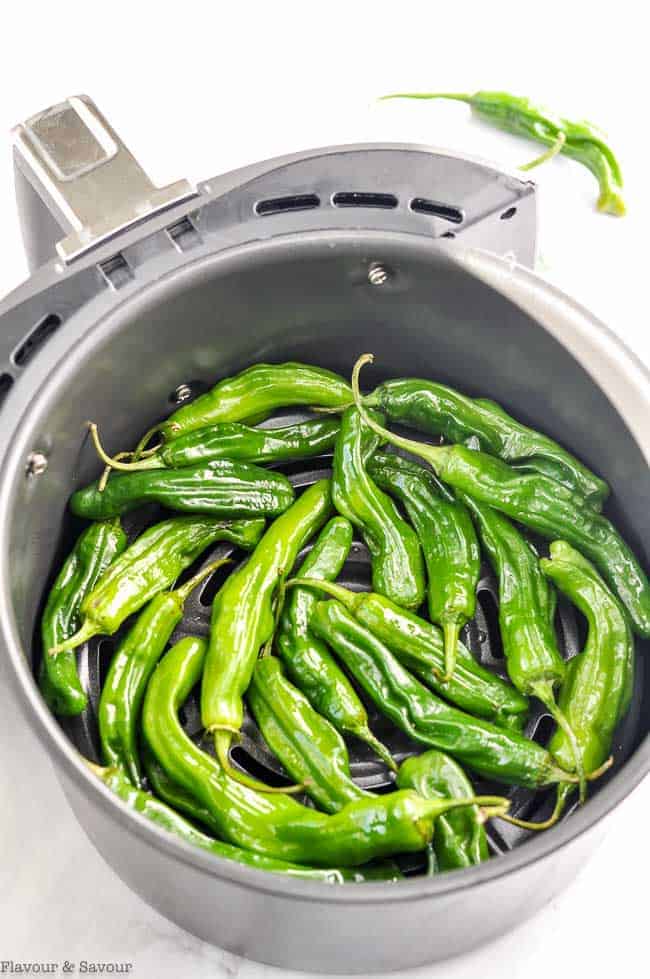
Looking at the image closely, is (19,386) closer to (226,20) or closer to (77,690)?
(77,690)

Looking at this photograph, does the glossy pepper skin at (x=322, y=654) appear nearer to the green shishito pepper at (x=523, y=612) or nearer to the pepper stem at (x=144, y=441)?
the green shishito pepper at (x=523, y=612)

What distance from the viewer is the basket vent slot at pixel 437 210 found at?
2.03 m

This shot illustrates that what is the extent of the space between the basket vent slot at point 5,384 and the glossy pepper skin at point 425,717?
0.60 meters

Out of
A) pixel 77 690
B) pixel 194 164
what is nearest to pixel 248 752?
pixel 77 690

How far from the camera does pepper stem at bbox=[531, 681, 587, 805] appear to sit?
1756 mm

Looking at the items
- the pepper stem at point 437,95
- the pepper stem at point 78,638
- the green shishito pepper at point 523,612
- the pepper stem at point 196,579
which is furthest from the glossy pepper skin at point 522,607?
the pepper stem at point 437,95

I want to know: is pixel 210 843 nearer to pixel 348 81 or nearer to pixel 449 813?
pixel 449 813

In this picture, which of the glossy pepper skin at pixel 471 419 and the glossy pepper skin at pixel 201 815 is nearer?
the glossy pepper skin at pixel 201 815

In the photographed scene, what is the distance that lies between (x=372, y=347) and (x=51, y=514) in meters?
0.67

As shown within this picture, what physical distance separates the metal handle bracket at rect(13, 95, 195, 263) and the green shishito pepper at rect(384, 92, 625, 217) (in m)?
0.89

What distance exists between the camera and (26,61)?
8.91ft

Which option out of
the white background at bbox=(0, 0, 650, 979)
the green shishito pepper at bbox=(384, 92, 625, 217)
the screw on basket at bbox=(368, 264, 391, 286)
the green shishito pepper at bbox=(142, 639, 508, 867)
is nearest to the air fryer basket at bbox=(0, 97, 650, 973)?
the screw on basket at bbox=(368, 264, 391, 286)

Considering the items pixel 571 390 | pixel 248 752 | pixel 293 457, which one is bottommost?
pixel 248 752

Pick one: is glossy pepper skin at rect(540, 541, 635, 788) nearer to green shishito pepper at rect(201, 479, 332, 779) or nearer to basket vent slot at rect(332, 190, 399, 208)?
green shishito pepper at rect(201, 479, 332, 779)
